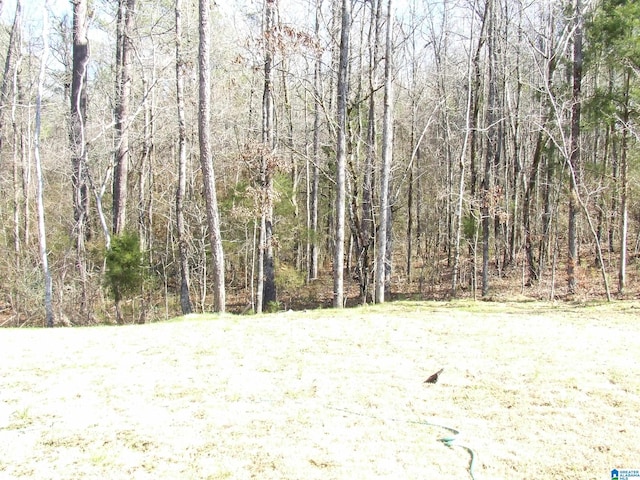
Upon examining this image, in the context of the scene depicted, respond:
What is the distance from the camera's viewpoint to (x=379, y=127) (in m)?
23.1

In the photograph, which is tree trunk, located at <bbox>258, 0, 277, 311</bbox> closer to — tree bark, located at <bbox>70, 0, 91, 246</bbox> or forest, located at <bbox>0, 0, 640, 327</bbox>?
forest, located at <bbox>0, 0, 640, 327</bbox>

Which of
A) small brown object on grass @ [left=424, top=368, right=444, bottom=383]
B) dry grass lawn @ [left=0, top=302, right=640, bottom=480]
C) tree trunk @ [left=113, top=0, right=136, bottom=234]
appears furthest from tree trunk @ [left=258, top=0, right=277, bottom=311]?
small brown object on grass @ [left=424, top=368, right=444, bottom=383]

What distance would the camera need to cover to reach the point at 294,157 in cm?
1902

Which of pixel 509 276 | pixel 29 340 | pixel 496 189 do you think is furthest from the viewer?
pixel 509 276

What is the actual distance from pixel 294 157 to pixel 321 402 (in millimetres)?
14942

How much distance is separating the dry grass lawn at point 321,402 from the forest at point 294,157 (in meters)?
4.43

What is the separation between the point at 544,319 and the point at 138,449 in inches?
282

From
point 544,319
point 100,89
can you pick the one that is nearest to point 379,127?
point 100,89

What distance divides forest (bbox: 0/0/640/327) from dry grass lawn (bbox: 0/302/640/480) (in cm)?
443

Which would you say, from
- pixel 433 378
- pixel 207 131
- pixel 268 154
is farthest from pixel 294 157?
pixel 433 378

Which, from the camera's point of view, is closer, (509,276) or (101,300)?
(101,300)

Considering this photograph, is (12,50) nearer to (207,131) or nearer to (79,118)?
Answer: (79,118)

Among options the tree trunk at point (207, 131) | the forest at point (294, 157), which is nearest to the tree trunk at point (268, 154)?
the forest at point (294, 157)

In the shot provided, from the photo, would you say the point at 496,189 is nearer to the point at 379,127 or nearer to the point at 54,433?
the point at 379,127
